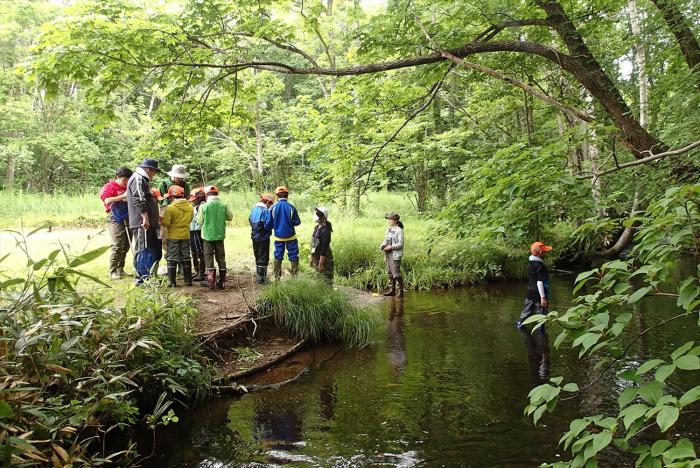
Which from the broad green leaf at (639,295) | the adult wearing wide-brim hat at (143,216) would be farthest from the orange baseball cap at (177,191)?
the broad green leaf at (639,295)

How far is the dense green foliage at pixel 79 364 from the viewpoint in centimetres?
274

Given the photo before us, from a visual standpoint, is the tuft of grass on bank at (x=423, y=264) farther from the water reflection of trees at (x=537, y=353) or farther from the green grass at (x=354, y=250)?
the water reflection of trees at (x=537, y=353)

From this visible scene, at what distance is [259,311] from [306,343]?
0.93 m

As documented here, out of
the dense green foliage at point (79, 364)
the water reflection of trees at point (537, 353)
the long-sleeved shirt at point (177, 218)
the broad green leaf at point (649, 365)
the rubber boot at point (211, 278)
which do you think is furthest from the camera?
the rubber boot at point (211, 278)

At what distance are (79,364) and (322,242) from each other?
6.03 metres

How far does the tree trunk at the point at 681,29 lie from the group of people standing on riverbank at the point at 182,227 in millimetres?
6199

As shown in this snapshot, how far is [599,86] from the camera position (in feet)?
19.3

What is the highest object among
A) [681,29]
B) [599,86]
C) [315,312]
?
[681,29]

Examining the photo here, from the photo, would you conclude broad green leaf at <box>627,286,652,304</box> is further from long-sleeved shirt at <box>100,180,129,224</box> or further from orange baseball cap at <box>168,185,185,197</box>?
long-sleeved shirt at <box>100,180,129,224</box>

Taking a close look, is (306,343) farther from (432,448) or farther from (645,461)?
(645,461)

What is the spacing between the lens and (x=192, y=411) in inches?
212

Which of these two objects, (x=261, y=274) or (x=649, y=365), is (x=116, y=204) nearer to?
(x=261, y=274)

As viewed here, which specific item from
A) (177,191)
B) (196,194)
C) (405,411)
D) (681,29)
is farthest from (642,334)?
(196,194)

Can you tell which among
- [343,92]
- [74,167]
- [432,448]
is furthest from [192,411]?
[74,167]
